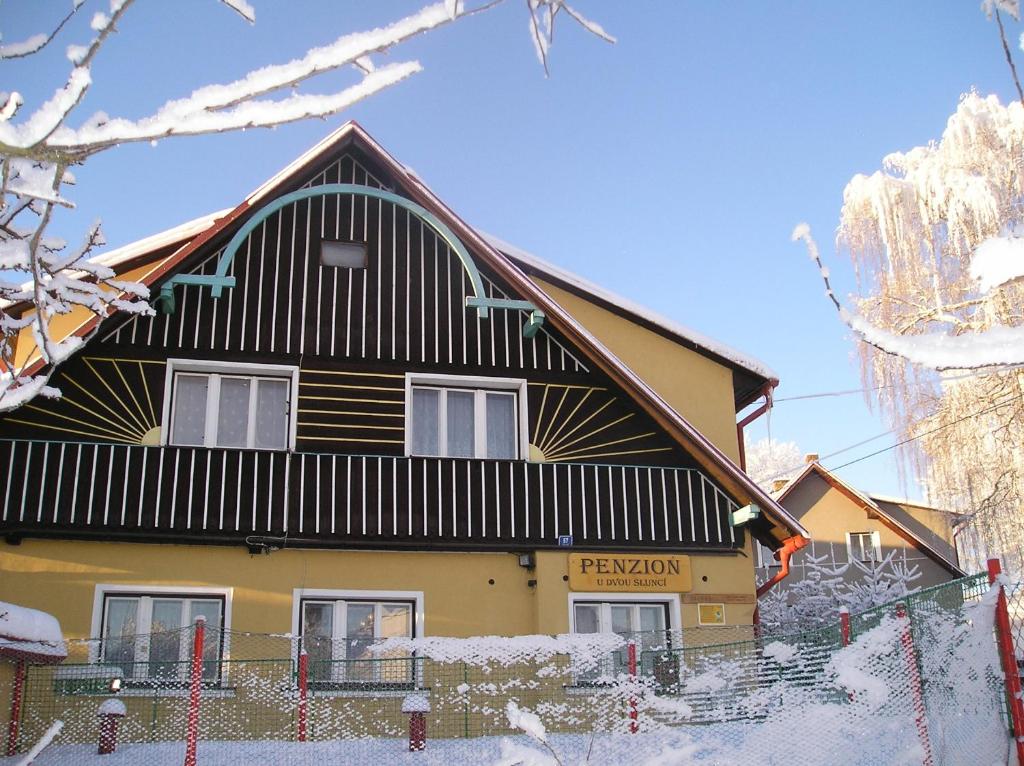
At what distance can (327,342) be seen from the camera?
13.8 meters

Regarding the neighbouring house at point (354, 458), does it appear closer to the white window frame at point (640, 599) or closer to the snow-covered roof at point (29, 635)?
the white window frame at point (640, 599)

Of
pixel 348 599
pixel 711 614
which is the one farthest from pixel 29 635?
pixel 711 614

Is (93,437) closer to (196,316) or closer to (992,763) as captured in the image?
(196,316)

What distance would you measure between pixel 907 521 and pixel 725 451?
54.8 feet

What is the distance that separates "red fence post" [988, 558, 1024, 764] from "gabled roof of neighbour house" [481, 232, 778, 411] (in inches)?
340

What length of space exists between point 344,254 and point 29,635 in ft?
20.9

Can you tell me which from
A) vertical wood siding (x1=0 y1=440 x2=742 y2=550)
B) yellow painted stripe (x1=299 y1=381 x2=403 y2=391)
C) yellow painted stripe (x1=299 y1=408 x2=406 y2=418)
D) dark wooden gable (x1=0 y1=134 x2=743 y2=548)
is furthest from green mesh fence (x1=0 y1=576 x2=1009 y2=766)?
yellow painted stripe (x1=299 y1=381 x2=403 y2=391)

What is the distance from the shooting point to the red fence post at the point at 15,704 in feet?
30.5

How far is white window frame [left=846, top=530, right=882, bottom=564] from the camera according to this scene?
28609 mm

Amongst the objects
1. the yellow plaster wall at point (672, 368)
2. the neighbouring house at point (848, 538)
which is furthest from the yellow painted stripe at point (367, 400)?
the neighbouring house at point (848, 538)

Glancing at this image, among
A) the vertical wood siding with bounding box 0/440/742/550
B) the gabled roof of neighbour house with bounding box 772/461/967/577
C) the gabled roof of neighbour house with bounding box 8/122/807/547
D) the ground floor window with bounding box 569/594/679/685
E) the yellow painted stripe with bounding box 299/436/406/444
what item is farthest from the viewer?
the gabled roof of neighbour house with bounding box 772/461/967/577

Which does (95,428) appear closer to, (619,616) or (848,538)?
(619,616)

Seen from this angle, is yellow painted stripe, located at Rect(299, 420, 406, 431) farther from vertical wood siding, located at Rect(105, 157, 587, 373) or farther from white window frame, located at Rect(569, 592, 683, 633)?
white window frame, located at Rect(569, 592, 683, 633)

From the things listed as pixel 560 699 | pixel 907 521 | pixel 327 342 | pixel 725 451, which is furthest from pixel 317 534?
pixel 907 521
